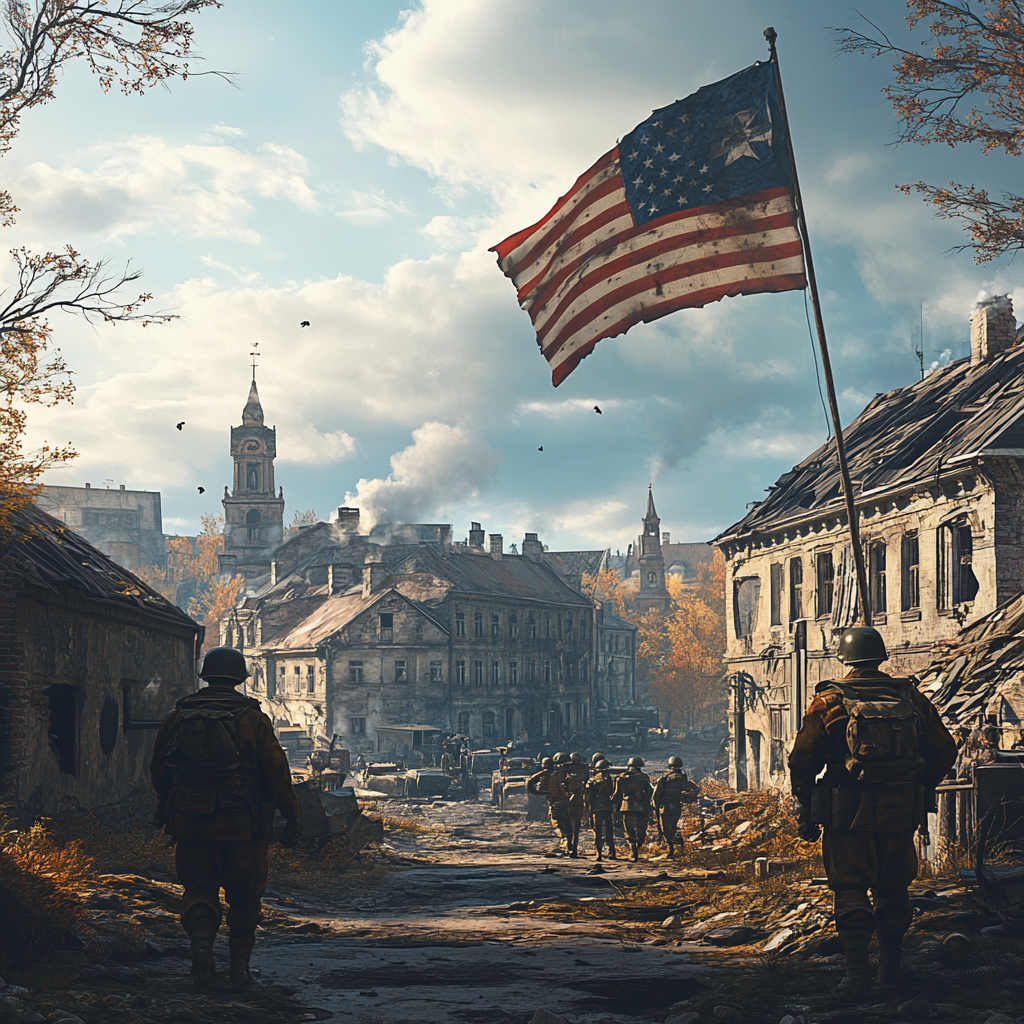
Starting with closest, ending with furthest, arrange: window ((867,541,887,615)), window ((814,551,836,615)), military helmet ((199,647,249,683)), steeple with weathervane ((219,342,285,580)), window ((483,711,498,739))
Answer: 1. military helmet ((199,647,249,683))
2. window ((867,541,887,615))
3. window ((814,551,836,615))
4. window ((483,711,498,739))
5. steeple with weathervane ((219,342,285,580))

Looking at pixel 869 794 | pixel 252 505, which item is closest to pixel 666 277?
pixel 869 794

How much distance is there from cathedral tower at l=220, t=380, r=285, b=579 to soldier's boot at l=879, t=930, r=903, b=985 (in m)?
90.6

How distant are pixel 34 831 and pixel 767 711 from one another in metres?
22.9

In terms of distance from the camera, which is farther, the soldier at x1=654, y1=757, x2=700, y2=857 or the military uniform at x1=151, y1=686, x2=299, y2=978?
the soldier at x1=654, y1=757, x2=700, y2=857

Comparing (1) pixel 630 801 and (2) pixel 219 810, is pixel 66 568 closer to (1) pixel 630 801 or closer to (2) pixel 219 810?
(2) pixel 219 810

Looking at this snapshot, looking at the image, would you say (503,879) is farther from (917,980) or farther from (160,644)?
(917,980)

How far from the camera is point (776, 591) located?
30.4 meters

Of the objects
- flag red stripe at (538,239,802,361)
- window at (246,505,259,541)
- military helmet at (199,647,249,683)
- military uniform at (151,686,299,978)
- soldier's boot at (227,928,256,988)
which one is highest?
window at (246,505,259,541)

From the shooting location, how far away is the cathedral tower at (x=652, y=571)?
110688 millimetres

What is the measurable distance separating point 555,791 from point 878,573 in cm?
874

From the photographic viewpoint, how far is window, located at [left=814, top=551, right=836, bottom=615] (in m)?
27.2

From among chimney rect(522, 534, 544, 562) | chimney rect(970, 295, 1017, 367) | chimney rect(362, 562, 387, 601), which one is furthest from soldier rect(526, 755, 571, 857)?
chimney rect(522, 534, 544, 562)

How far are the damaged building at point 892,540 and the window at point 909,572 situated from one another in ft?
0.10

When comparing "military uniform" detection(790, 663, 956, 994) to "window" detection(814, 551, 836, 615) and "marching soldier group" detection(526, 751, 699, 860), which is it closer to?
"marching soldier group" detection(526, 751, 699, 860)
